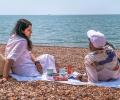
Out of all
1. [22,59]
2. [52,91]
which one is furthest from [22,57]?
[52,91]

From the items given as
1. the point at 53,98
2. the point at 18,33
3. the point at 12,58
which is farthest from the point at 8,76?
the point at 53,98

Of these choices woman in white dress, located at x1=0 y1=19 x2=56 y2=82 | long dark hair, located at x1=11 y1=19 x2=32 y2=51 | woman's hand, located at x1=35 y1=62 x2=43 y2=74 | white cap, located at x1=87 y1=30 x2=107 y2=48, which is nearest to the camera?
white cap, located at x1=87 y1=30 x2=107 y2=48

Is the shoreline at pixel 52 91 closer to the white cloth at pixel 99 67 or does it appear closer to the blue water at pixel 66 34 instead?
the white cloth at pixel 99 67

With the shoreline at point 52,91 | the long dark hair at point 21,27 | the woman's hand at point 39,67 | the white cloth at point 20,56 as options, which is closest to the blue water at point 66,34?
the woman's hand at point 39,67

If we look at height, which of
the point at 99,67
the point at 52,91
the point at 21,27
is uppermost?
the point at 21,27

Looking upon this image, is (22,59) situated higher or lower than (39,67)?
higher

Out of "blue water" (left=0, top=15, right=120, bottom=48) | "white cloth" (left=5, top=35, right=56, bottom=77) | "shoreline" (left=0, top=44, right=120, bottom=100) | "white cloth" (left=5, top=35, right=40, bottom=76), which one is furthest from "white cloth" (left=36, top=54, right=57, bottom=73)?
"blue water" (left=0, top=15, right=120, bottom=48)

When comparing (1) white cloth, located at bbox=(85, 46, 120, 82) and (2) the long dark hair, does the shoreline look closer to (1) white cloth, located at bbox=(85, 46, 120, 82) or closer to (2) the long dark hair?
(1) white cloth, located at bbox=(85, 46, 120, 82)

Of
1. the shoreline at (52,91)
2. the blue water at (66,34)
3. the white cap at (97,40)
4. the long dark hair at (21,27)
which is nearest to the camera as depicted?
the shoreline at (52,91)

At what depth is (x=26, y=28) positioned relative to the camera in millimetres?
9219

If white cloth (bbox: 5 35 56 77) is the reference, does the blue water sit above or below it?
below

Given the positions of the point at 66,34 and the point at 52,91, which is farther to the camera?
the point at 66,34

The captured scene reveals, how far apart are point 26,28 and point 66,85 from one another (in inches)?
66.7

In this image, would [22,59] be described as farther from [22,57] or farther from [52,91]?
[52,91]
